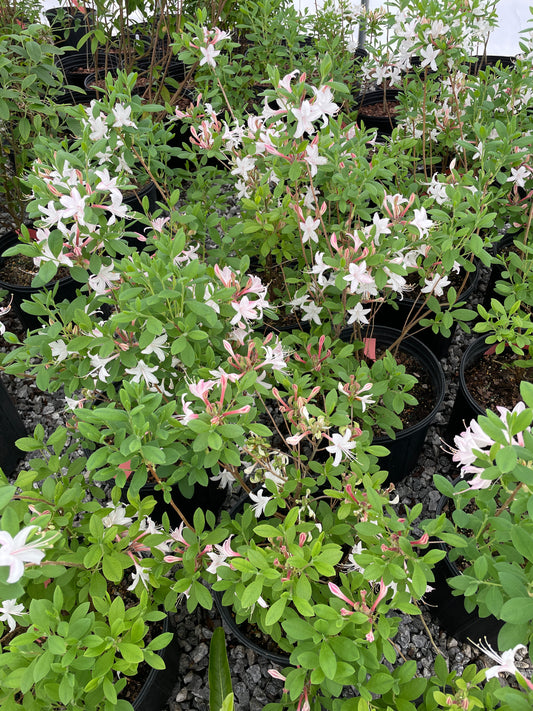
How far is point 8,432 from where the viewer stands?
7.07 ft

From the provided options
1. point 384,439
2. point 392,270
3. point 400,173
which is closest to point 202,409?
point 392,270

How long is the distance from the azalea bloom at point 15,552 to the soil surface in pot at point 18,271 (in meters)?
2.10

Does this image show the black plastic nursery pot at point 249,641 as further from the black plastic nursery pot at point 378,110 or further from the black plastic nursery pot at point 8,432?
the black plastic nursery pot at point 378,110

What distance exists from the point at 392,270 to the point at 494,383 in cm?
98

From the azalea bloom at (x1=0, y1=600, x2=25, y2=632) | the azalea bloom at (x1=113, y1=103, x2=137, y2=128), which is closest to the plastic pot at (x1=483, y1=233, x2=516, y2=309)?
the azalea bloom at (x1=113, y1=103, x2=137, y2=128)

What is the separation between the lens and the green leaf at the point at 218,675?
52.9 inches

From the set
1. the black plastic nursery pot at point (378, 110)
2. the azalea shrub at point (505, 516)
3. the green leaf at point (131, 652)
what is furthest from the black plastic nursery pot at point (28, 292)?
the black plastic nursery pot at point (378, 110)

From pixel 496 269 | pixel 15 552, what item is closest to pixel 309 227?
pixel 15 552

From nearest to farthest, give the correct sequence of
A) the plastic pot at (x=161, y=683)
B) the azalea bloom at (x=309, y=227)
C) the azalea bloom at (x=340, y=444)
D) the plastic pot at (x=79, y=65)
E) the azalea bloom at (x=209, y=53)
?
the azalea bloom at (x=340, y=444) < the plastic pot at (x=161, y=683) < the azalea bloom at (x=309, y=227) < the azalea bloom at (x=209, y=53) < the plastic pot at (x=79, y=65)

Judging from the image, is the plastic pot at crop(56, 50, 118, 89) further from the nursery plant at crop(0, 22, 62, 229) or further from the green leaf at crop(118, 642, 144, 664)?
the green leaf at crop(118, 642, 144, 664)

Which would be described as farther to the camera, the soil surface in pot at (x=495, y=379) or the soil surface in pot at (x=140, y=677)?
the soil surface in pot at (x=495, y=379)

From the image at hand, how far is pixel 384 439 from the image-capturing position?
70.2 inches

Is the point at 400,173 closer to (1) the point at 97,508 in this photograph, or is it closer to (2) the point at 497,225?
(2) the point at 497,225

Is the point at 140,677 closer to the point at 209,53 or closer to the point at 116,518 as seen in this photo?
the point at 116,518
